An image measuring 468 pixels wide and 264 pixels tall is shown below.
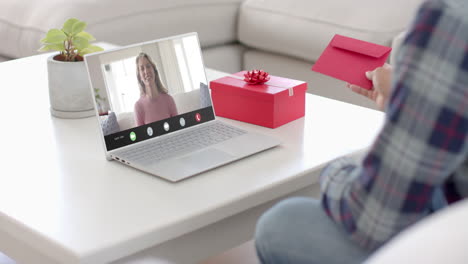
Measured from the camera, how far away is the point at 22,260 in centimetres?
101

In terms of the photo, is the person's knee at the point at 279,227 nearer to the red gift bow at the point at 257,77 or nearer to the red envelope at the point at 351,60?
the red envelope at the point at 351,60

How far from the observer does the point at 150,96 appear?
1.24 metres

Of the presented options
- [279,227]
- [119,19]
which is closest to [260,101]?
[279,227]

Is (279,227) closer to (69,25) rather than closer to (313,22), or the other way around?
(69,25)

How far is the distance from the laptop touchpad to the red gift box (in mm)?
190

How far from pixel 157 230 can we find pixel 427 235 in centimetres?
51

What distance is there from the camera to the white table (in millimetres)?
917

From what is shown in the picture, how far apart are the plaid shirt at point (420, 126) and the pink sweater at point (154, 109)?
1.96 ft

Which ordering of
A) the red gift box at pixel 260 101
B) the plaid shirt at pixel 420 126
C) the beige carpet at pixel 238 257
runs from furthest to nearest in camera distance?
the beige carpet at pixel 238 257 < the red gift box at pixel 260 101 < the plaid shirt at pixel 420 126

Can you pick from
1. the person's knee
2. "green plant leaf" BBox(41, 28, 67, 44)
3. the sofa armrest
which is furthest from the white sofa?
the sofa armrest

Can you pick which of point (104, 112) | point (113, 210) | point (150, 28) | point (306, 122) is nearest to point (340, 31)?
point (150, 28)

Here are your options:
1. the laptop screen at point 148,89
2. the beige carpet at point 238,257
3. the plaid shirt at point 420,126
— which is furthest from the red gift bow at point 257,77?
the plaid shirt at point 420,126

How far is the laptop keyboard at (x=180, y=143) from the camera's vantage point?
3.84ft

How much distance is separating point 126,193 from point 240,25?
184cm
